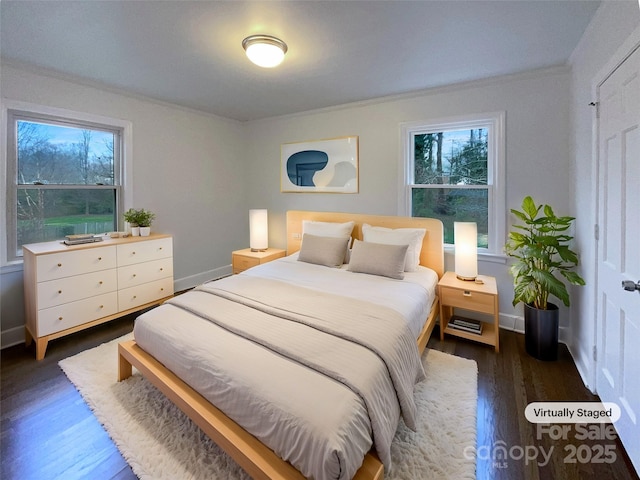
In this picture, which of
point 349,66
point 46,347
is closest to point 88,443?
point 46,347

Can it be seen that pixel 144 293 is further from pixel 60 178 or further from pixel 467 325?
pixel 467 325

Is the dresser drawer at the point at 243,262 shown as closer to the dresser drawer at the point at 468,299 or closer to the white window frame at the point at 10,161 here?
the white window frame at the point at 10,161

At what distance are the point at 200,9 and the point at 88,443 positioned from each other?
8.49 feet

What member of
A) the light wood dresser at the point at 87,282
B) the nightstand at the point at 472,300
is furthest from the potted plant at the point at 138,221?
the nightstand at the point at 472,300

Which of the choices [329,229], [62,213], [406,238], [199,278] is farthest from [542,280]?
[62,213]

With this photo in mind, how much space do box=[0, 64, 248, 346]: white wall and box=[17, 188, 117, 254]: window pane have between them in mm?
251

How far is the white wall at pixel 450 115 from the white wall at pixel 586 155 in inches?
6.4

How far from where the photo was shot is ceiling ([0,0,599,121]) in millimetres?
1798

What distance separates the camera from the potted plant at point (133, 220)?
327cm

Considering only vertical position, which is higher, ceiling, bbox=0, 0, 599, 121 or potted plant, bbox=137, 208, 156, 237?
ceiling, bbox=0, 0, 599, 121

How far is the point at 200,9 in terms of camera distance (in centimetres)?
180

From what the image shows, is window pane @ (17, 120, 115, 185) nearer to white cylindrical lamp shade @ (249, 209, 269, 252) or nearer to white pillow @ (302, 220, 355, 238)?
white cylindrical lamp shade @ (249, 209, 269, 252)

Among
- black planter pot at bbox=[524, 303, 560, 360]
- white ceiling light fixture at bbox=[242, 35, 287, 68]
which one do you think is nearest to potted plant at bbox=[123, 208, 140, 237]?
white ceiling light fixture at bbox=[242, 35, 287, 68]

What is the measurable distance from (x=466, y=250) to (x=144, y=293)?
3310 millimetres
